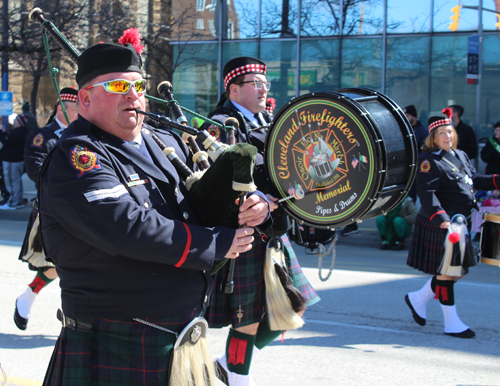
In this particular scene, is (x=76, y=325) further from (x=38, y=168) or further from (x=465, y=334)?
(x=465, y=334)

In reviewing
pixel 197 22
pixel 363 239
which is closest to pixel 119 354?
pixel 363 239

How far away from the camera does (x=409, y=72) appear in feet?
41.5

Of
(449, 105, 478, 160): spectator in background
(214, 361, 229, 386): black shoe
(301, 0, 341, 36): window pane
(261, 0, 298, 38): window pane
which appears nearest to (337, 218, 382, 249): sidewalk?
(449, 105, 478, 160): spectator in background

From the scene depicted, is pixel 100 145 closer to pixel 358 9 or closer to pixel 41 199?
pixel 41 199

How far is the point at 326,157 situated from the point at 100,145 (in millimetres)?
947

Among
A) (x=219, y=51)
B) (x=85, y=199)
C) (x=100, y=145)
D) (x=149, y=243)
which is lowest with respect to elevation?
(x=149, y=243)

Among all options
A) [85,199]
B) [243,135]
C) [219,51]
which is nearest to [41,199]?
[85,199]

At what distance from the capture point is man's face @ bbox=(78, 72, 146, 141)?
203 centimetres

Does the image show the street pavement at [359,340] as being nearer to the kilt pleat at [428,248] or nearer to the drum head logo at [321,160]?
the kilt pleat at [428,248]

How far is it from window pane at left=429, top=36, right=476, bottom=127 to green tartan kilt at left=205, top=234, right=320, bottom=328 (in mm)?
9925

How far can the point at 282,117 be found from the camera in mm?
2660

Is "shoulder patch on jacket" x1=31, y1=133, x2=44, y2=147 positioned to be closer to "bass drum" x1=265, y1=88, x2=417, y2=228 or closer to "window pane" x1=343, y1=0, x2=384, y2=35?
"bass drum" x1=265, y1=88, x2=417, y2=228

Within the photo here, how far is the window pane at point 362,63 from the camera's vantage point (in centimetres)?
1297

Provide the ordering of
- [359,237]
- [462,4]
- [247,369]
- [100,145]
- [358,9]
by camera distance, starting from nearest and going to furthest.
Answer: [100,145] → [247,369] → [359,237] → [462,4] → [358,9]
